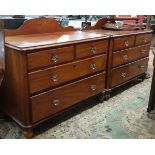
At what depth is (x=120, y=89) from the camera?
87.1 inches

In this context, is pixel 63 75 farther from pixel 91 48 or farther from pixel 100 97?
pixel 100 97

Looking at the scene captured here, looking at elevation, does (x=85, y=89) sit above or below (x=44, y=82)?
below

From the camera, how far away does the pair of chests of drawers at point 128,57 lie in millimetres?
1913

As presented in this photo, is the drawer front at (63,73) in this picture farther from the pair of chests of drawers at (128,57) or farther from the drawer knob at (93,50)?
the pair of chests of drawers at (128,57)

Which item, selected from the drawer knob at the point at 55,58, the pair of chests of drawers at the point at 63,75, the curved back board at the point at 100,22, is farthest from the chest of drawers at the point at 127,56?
the drawer knob at the point at 55,58

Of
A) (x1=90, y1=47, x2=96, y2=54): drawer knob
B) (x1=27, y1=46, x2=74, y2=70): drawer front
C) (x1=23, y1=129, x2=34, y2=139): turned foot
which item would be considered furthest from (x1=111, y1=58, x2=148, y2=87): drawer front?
(x1=23, y1=129, x2=34, y2=139): turned foot

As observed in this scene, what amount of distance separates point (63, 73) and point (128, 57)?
88 cm

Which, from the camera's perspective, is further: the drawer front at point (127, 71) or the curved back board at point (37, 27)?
the drawer front at point (127, 71)

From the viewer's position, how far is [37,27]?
64.5 inches

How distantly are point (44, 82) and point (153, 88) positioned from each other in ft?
2.95

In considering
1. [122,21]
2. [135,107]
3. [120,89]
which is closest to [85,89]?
[135,107]

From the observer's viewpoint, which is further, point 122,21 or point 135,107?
point 122,21
